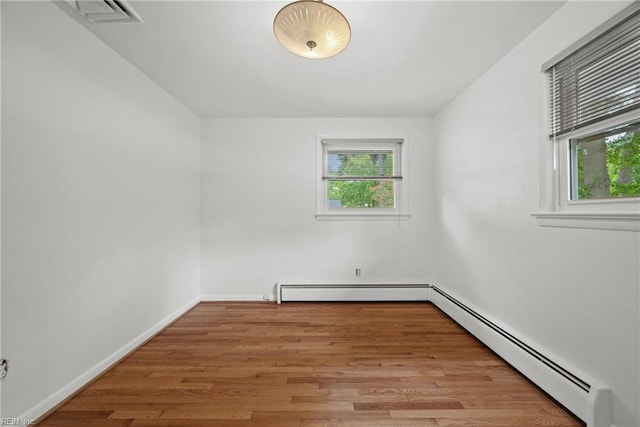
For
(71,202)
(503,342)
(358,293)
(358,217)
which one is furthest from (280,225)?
(503,342)

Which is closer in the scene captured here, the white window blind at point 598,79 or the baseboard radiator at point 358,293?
the white window blind at point 598,79

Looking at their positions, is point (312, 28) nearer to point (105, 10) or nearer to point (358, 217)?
point (105, 10)

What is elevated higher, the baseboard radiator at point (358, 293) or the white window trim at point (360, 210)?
the white window trim at point (360, 210)

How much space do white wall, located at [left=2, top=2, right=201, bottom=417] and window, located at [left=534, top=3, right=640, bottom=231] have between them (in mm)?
3083

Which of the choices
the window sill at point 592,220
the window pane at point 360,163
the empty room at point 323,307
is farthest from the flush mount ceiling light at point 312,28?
the window pane at point 360,163

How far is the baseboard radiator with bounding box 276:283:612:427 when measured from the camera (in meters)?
1.48

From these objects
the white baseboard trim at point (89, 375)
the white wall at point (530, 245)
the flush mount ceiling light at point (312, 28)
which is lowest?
the white baseboard trim at point (89, 375)

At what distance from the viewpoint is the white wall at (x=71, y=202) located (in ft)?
4.99

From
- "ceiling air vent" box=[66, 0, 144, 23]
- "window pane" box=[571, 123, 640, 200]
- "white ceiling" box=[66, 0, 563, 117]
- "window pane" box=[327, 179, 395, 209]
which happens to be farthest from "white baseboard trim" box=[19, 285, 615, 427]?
"ceiling air vent" box=[66, 0, 144, 23]

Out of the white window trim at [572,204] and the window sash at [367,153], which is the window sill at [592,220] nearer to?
the white window trim at [572,204]

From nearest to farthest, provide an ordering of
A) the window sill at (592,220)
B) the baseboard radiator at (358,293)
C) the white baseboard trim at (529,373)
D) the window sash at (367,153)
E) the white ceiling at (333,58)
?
the window sill at (592,220), the white baseboard trim at (529,373), the white ceiling at (333,58), the baseboard radiator at (358,293), the window sash at (367,153)

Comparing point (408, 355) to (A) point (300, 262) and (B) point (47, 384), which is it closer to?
(A) point (300, 262)

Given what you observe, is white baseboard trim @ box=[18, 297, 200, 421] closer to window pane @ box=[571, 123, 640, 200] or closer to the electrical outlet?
the electrical outlet

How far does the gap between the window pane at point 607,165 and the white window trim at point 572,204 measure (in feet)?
0.13
